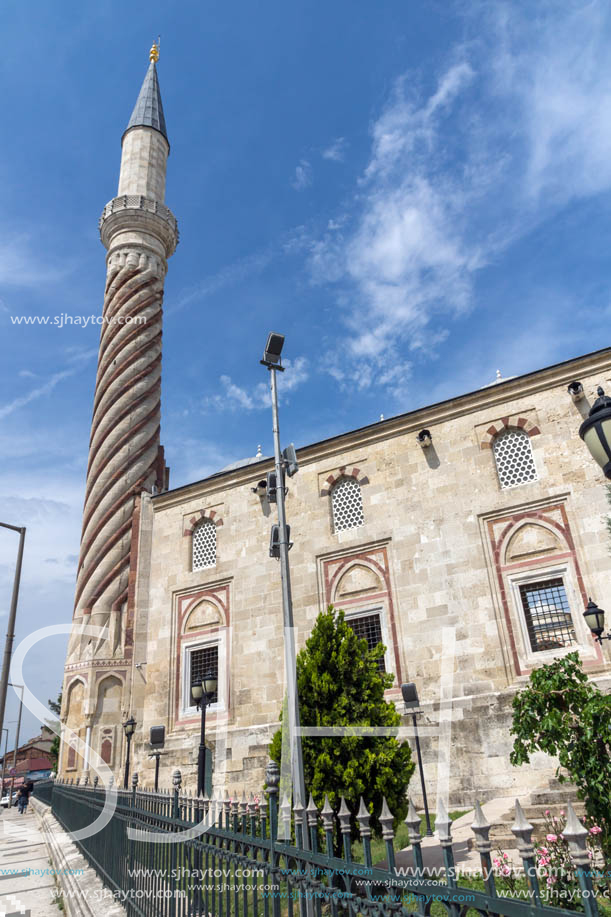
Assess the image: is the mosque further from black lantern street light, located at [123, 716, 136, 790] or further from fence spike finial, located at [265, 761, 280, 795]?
fence spike finial, located at [265, 761, 280, 795]

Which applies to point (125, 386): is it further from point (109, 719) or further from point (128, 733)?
point (128, 733)

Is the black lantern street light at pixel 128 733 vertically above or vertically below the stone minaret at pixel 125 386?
below

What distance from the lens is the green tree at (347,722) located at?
7637mm

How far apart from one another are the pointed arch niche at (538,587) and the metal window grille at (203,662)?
725 centimetres

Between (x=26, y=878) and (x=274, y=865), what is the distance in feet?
27.9

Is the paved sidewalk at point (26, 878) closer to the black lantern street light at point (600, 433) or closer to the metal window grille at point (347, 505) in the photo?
the black lantern street light at point (600, 433)

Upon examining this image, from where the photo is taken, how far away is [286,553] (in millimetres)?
8781

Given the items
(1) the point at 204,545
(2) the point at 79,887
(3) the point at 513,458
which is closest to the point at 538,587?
(3) the point at 513,458

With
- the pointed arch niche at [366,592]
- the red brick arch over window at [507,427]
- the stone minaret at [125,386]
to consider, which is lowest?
the pointed arch niche at [366,592]

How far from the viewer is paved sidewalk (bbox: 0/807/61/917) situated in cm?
730

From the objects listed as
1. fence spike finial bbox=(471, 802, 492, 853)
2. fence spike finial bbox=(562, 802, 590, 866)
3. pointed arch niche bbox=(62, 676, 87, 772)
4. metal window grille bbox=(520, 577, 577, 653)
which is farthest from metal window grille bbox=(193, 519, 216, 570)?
fence spike finial bbox=(562, 802, 590, 866)

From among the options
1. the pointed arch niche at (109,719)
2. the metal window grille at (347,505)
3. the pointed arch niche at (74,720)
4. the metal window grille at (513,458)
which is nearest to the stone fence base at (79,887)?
the pointed arch niche at (109,719)

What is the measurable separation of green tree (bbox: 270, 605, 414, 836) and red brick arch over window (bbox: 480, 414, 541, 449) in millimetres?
6529

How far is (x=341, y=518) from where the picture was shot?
15445 mm
